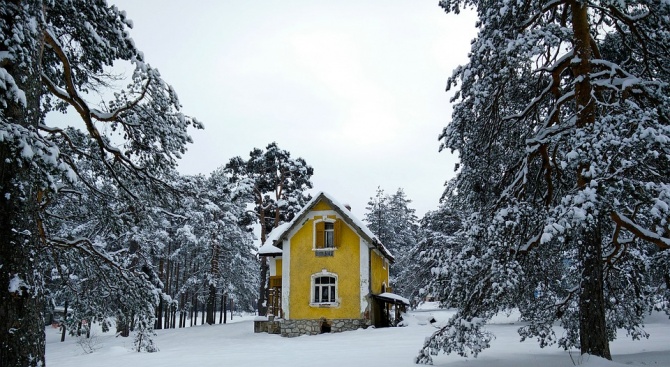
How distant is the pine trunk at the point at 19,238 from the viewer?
18.7 ft

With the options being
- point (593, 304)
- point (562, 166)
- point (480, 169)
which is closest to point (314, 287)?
point (480, 169)

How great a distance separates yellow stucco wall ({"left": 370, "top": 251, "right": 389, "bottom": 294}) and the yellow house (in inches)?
2.3

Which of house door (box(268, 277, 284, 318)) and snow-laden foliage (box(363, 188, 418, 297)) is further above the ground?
snow-laden foliage (box(363, 188, 418, 297))

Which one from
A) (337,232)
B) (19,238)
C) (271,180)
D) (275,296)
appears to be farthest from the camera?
(271,180)

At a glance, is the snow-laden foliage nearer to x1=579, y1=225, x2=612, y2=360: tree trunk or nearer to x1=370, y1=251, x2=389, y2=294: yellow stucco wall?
x1=370, y1=251, x2=389, y2=294: yellow stucco wall

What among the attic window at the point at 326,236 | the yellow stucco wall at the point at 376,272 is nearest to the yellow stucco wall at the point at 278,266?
the attic window at the point at 326,236

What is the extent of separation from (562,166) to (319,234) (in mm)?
20093

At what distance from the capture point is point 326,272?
25.9 m

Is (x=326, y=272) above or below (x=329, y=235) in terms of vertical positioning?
below

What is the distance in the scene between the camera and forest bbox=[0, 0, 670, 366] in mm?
5965

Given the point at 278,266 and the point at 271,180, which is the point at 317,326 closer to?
the point at 278,266

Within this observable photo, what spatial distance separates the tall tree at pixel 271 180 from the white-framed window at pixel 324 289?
1020cm

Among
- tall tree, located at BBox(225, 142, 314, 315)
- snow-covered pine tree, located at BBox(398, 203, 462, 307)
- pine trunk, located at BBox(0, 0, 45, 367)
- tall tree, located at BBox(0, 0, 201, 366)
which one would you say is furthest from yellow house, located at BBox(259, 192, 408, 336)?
pine trunk, located at BBox(0, 0, 45, 367)

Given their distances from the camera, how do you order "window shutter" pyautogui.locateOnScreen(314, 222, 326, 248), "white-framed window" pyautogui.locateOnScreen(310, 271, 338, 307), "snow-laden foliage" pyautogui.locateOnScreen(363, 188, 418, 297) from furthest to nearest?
"snow-laden foliage" pyautogui.locateOnScreen(363, 188, 418, 297) → "window shutter" pyautogui.locateOnScreen(314, 222, 326, 248) → "white-framed window" pyautogui.locateOnScreen(310, 271, 338, 307)
